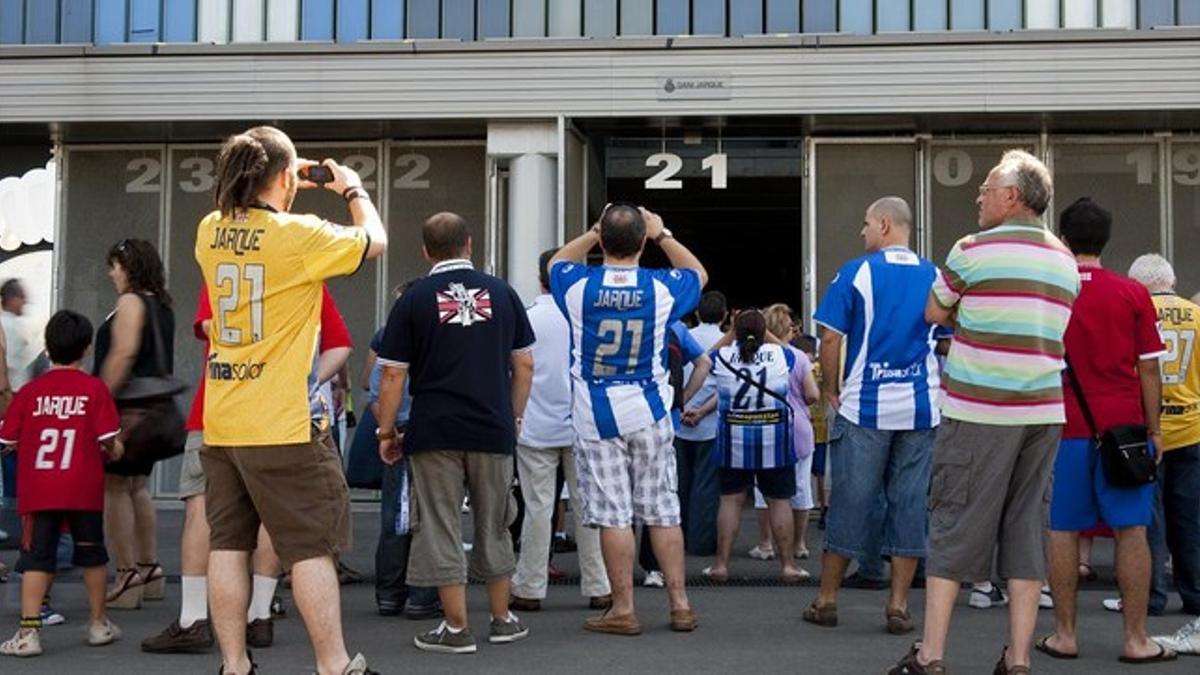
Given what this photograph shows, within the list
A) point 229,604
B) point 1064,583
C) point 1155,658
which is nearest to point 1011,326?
point 1064,583

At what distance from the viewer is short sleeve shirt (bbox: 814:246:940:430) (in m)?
7.19

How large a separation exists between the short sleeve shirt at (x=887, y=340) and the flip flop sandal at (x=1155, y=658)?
4.54ft

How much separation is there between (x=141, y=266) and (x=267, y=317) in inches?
96.6

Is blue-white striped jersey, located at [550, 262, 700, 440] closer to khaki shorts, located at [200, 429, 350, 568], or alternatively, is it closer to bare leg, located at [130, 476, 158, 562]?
khaki shorts, located at [200, 429, 350, 568]

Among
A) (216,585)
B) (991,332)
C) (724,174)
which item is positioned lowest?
(216,585)

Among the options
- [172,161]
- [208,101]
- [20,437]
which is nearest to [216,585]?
[20,437]

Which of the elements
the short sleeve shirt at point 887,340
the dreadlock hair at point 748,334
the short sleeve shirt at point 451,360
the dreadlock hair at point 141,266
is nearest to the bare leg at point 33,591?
the dreadlock hair at point 141,266

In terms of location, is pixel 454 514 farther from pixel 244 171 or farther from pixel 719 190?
pixel 719 190

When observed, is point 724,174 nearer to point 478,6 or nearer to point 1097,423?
point 478,6

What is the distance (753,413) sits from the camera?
943 centimetres

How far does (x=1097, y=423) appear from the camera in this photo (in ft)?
21.6

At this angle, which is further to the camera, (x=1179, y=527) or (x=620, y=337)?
(x=1179, y=527)

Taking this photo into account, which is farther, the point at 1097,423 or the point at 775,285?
the point at 775,285

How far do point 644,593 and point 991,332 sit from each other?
3.46 metres
